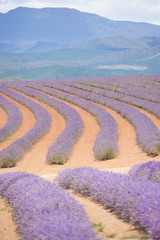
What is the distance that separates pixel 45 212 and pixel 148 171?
2.51 metres

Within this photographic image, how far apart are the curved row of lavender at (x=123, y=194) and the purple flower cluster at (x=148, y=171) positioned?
0.62 m

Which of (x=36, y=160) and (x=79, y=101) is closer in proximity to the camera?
(x=36, y=160)

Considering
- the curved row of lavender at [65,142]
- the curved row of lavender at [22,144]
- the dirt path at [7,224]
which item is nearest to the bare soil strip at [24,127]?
the curved row of lavender at [22,144]

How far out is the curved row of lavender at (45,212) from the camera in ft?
10.2

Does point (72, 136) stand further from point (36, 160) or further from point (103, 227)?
point (103, 227)

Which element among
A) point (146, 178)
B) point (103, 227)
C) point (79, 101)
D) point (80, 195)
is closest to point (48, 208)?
point (103, 227)

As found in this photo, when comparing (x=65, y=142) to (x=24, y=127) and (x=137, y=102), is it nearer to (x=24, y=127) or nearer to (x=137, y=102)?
(x=24, y=127)

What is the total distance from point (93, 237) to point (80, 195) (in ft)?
7.93

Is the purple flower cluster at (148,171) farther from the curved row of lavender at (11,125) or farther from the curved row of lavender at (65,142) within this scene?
the curved row of lavender at (11,125)

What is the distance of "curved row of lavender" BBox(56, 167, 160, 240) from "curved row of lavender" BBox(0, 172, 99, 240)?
624 millimetres

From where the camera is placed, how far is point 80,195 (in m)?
5.52

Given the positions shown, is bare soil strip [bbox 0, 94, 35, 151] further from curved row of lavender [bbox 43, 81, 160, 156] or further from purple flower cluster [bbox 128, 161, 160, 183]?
purple flower cluster [bbox 128, 161, 160, 183]

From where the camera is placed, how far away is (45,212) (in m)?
3.78

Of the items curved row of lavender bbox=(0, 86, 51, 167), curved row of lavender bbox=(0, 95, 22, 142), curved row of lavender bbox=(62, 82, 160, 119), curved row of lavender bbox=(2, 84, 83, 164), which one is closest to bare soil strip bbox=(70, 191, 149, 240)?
curved row of lavender bbox=(2, 84, 83, 164)
